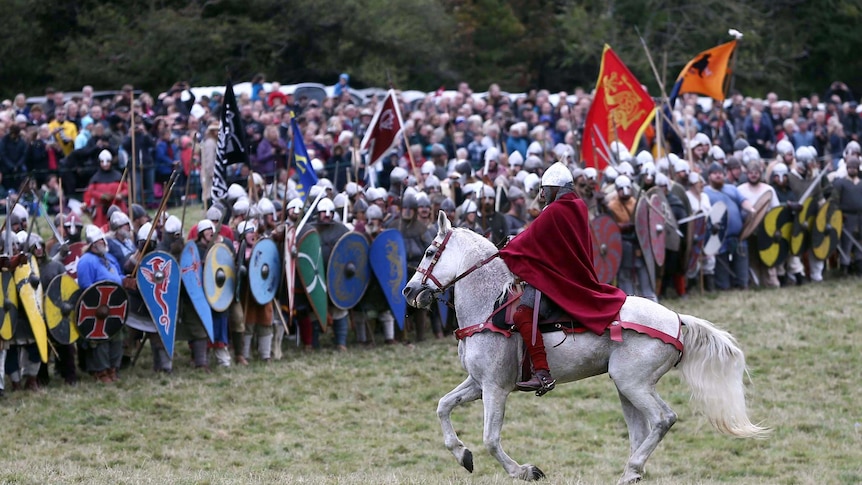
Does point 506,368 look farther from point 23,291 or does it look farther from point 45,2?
point 45,2

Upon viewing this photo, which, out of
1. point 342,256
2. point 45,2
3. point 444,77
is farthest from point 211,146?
point 444,77

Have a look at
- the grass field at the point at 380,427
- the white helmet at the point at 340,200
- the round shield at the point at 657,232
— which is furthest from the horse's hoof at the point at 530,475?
the round shield at the point at 657,232

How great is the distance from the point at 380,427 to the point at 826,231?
817 centimetres

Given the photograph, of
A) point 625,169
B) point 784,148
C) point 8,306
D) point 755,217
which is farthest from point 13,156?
point 784,148

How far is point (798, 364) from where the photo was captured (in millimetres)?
13828

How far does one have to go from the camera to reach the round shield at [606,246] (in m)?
15.1

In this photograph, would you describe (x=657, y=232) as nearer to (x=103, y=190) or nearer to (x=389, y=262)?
(x=389, y=262)

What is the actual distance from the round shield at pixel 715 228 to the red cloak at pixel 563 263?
828 centimetres

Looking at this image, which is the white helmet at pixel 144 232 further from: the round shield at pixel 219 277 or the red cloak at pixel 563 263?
the red cloak at pixel 563 263

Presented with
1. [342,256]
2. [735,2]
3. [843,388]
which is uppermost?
[735,2]

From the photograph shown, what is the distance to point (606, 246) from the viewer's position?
1518 cm

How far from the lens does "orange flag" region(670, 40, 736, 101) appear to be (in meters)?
19.2

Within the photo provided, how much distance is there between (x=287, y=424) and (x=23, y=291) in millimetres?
2556

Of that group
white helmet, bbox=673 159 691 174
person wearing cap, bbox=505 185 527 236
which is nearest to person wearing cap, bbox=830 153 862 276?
white helmet, bbox=673 159 691 174
